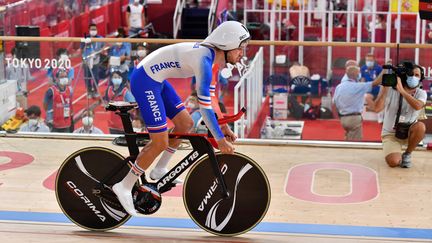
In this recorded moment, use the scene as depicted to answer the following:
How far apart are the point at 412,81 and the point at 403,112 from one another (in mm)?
339

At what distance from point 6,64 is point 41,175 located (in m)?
2.32

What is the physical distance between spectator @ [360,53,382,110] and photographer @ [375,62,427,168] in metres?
0.69

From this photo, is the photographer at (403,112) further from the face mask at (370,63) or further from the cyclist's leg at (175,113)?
the cyclist's leg at (175,113)

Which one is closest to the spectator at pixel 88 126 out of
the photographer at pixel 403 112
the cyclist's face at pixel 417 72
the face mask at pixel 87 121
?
the face mask at pixel 87 121

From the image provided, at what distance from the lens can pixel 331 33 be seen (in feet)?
60.6

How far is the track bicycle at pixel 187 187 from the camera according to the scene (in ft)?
22.5

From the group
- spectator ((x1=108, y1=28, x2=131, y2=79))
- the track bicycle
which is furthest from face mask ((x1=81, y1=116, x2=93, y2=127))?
the track bicycle

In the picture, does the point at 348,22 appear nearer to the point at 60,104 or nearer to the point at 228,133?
the point at 60,104

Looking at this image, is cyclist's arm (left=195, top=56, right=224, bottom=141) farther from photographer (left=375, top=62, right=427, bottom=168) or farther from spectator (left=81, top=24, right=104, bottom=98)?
spectator (left=81, top=24, right=104, bottom=98)

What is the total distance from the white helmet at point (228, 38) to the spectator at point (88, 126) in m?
4.35

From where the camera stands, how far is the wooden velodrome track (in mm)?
7141

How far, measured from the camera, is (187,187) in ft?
23.1

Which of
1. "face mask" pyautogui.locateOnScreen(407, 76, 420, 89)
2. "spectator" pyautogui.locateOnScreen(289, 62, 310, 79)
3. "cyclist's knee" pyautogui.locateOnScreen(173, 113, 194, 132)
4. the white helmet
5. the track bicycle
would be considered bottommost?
the track bicycle

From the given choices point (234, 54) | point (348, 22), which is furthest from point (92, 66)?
point (348, 22)
